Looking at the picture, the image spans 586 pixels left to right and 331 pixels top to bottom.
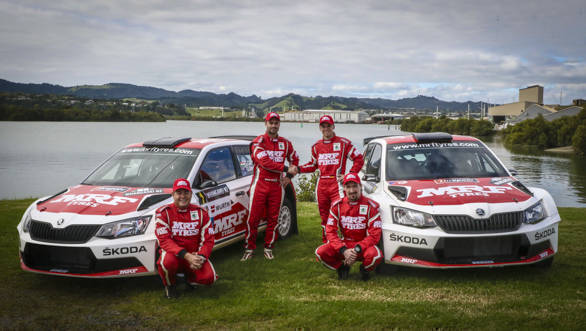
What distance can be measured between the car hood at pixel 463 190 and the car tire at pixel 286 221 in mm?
2371

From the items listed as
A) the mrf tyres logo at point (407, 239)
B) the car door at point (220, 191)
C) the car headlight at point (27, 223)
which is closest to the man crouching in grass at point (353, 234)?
the mrf tyres logo at point (407, 239)

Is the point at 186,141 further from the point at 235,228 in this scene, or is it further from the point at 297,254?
the point at 297,254

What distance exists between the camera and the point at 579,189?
31375 millimetres

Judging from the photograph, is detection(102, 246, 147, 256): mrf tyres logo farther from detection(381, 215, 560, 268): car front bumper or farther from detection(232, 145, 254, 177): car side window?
detection(381, 215, 560, 268): car front bumper

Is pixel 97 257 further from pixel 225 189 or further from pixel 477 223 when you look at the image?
pixel 477 223

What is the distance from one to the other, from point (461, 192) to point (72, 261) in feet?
14.9

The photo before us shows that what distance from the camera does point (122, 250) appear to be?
4.80 m

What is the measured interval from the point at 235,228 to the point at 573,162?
182 ft

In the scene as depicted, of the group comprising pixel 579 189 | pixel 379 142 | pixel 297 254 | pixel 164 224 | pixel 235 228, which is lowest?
pixel 579 189

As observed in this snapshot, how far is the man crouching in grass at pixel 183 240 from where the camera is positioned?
4762mm

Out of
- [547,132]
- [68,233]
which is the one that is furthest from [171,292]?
[547,132]

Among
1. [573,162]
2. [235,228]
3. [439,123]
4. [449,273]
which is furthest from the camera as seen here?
[439,123]

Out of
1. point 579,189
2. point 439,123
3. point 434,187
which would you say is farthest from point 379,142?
point 439,123

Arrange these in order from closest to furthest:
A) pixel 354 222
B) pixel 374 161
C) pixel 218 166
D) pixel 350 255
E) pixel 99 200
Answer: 1. pixel 350 255
2. pixel 99 200
3. pixel 354 222
4. pixel 218 166
5. pixel 374 161
